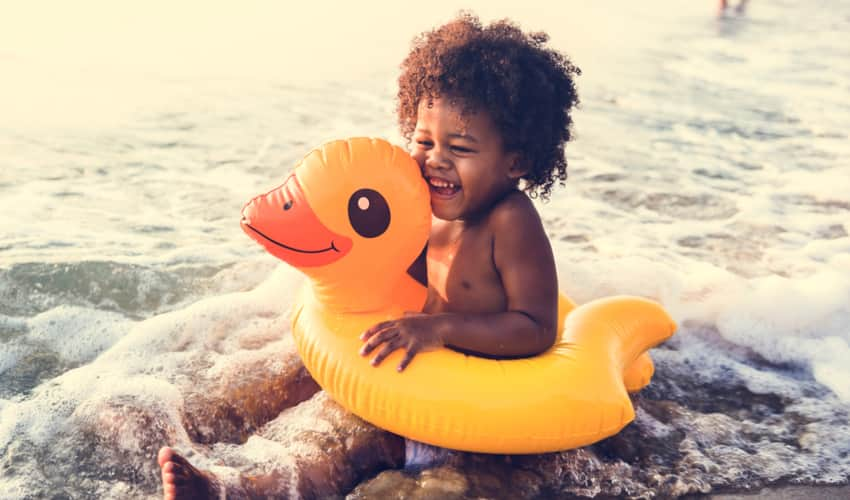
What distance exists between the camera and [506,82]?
2742mm

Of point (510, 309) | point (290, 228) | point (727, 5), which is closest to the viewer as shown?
point (290, 228)

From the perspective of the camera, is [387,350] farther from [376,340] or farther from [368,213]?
[368,213]

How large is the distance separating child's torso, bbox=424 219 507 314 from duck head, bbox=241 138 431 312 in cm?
15

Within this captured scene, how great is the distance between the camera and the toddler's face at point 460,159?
277cm

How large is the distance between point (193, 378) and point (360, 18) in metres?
9.24

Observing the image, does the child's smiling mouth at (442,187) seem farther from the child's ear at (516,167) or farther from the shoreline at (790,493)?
the shoreline at (790,493)

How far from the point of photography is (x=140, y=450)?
2.82 meters

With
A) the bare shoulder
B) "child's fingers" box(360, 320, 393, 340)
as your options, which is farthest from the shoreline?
"child's fingers" box(360, 320, 393, 340)

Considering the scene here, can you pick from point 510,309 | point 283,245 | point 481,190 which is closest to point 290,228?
point 283,245

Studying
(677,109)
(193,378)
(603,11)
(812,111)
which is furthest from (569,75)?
(603,11)

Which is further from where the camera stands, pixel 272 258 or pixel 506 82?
pixel 272 258

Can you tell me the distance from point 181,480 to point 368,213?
1000 millimetres

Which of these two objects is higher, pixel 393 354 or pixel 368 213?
pixel 368 213

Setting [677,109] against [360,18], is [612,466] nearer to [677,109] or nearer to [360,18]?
[677,109]
